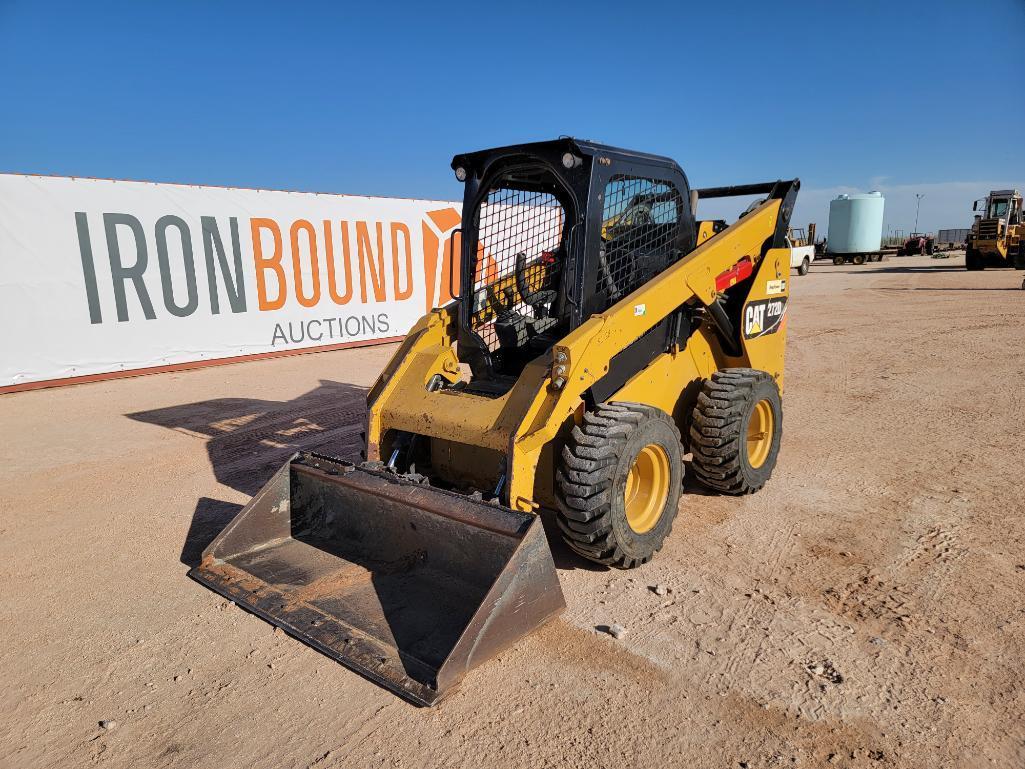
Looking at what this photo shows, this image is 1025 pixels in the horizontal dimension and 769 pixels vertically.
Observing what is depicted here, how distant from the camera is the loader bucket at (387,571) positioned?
9.35ft

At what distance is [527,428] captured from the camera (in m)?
3.50

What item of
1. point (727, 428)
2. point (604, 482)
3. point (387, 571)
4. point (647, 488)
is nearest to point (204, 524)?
point (387, 571)

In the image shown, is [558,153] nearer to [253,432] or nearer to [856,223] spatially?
[253,432]

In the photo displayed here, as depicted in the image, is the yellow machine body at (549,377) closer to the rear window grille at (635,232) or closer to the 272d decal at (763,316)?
the 272d decal at (763,316)

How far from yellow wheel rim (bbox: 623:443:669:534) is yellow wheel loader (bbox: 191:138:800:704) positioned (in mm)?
16

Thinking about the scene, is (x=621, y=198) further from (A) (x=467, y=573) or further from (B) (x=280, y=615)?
(B) (x=280, y=615)

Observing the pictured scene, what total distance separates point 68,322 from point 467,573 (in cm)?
884

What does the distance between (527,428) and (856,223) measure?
36.8m

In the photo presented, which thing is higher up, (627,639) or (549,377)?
(549,377)

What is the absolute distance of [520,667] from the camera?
2959 mm

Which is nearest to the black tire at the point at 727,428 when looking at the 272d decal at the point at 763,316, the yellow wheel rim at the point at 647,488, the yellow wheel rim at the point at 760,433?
the yellow wheel rim at the point at 760,433

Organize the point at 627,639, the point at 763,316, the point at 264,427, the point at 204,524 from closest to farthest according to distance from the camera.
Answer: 1. the point at 627,639
2. the point at 204,524
3. the point at 763,316
4. the point at 264,427

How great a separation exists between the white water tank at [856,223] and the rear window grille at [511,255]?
35.2m

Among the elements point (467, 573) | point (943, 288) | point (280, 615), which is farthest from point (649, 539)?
point (943, 288)
